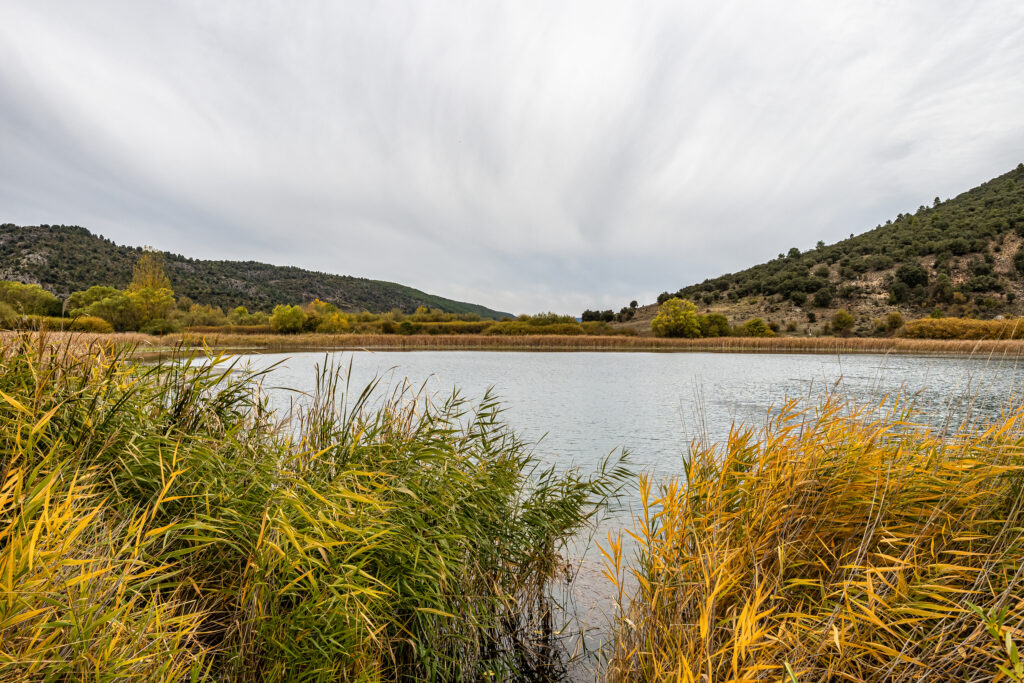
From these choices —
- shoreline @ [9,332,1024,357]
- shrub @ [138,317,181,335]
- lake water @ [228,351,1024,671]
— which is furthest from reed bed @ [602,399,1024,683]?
shoreline @ [9,332,1024,357]

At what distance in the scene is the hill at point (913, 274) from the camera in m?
60.3

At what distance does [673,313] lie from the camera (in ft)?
214

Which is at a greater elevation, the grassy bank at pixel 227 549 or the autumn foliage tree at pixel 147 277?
the autumn foliage tree at pixel 147 277

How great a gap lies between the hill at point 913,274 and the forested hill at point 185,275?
7948 centimetres

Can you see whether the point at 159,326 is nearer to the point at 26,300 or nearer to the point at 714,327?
the point at 26,300

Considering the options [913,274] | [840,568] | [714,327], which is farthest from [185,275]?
[913,274]

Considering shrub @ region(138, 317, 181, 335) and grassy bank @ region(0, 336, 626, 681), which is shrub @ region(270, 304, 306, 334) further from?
grassy bank @ region(0, 336, 626, 681)

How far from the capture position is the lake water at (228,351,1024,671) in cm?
516

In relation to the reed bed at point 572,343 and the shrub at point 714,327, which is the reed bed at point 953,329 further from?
the shrub at point 714,327

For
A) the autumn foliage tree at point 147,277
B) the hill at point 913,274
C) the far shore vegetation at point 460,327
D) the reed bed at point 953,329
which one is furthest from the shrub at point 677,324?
the autumn foliage tree at point 147,277

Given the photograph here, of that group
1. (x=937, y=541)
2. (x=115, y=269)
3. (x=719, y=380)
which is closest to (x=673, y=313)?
(x=719, y=380)

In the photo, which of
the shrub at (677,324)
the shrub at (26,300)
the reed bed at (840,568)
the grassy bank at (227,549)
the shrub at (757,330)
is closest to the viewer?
the grassy bank at (227,549)

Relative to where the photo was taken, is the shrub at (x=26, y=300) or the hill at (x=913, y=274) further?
the hill at (x=913, y=274)

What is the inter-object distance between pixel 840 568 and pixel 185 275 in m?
122
